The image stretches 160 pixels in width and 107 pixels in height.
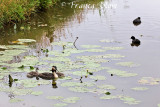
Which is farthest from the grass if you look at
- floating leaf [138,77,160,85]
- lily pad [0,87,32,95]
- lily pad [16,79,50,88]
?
floating leaf [138,77,160,85]

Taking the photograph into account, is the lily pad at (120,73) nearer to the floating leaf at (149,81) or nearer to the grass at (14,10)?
the floating leaf at (149,81)

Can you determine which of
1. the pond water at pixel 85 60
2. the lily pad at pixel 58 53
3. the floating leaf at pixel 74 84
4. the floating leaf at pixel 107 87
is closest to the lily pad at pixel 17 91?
the pond water at pixel 85 60

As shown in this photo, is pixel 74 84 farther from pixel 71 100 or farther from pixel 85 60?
pixel 85 60

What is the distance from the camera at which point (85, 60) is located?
10.8 m

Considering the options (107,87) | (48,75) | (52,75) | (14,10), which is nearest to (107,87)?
(107,87)

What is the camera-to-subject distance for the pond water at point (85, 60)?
27.7ft

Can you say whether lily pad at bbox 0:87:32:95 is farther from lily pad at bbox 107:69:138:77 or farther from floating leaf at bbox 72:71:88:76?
lily pad at bbox 107:69:138:77

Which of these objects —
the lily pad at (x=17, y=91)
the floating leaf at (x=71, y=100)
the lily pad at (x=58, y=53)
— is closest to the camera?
the floating leaf at (x=71, y=100)

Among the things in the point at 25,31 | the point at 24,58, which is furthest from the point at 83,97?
the point at 25,31

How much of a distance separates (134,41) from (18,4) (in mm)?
5732

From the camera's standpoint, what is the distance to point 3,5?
49.0ft

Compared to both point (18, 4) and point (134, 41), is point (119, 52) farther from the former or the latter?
point (18, 4)

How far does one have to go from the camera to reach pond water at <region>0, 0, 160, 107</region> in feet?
27.7

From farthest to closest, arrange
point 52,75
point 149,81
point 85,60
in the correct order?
point 85,60, point 52,75, point 149,81
